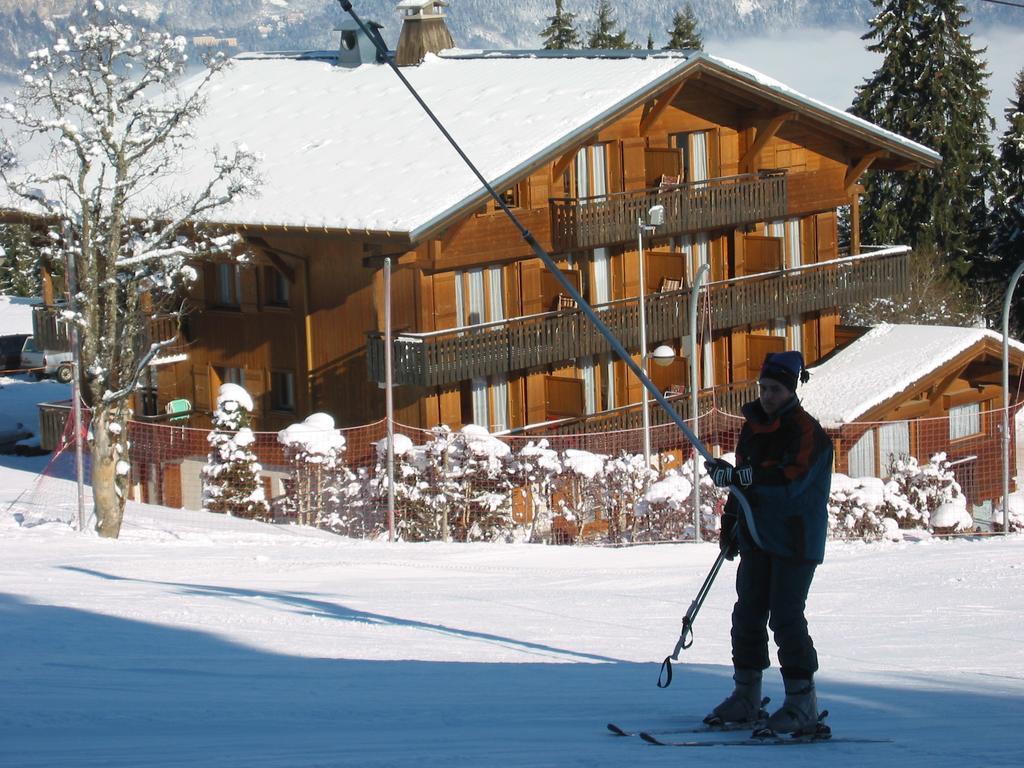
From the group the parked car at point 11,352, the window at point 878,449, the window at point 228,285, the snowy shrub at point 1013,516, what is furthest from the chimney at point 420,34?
the parked car at point 11,352

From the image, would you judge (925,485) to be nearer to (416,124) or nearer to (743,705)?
(416,124)

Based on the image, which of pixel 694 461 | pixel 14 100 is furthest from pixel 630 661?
pixel 14 100

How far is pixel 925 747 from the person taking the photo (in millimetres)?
6520

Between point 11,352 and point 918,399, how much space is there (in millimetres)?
26590

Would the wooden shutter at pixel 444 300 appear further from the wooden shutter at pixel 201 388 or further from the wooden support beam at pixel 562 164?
the wooden shutter at pixel 201 388

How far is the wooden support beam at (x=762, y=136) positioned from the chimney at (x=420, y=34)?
6468mm

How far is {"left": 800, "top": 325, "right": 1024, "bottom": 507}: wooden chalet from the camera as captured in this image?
76.2 feet

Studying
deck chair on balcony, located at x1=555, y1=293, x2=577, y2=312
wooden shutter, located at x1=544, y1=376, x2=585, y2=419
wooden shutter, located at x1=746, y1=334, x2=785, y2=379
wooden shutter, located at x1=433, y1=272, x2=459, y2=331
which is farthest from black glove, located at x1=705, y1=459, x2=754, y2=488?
wooden shutter, located at x1=746, y1=334, x2=785, y2=379

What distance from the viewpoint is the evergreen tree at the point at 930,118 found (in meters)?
48.5

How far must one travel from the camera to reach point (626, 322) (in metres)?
27.8

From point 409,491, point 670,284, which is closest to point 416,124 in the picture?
point 670,284

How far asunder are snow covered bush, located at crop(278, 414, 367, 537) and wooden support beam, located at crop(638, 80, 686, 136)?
34.1 feet

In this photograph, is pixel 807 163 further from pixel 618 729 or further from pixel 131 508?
pixel 618 729

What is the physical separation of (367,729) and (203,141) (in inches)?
971
